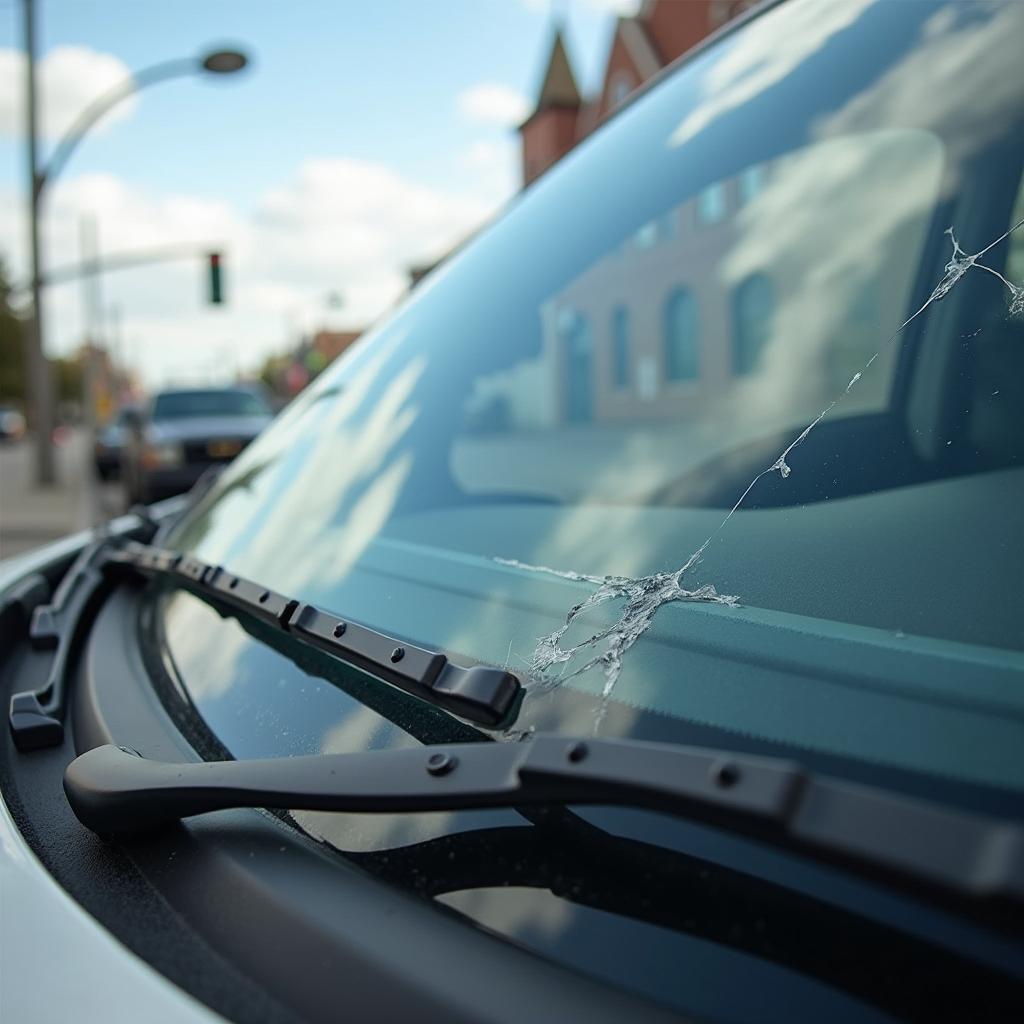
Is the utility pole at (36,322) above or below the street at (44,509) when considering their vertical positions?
above

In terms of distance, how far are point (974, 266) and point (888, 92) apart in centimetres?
25

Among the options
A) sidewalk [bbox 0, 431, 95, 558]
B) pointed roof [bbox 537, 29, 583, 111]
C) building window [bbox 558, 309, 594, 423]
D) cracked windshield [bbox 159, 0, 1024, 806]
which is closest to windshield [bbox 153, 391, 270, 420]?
sidewalk [bbox 0, 431, 95, 558]

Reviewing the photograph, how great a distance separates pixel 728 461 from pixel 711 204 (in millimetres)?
444

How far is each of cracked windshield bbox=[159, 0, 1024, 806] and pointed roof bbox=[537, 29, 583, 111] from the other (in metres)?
37.7

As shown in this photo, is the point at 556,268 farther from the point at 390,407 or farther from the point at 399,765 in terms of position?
the point at 399,765

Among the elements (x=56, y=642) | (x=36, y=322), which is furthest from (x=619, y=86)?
(x=56, y=642)

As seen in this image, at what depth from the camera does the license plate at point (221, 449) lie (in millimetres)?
13820

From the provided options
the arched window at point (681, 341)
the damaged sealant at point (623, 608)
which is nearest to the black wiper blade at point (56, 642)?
the damaged sealant at point (623, 608)

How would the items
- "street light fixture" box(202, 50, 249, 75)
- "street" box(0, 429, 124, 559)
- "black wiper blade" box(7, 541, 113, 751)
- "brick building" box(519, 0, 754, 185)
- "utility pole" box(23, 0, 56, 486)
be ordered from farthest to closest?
"brick building" box(519, 0, 754, 185), "utility pole" box(23, 0, 56, 486), "street light fixture" box(202, 50, 249, 75), "street" box(0, 429, 124, 559), "black wiper blade" box(7, 541, 113, 751)

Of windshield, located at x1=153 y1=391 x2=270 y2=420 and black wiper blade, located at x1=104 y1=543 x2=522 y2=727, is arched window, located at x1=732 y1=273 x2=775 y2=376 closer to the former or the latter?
black wiper blade, located at x1=104 y1=543 x2=522 y2=727

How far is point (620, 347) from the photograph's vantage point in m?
2.53

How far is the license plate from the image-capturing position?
13820mm

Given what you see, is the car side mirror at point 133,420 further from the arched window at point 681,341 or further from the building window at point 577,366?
the arched window at point 681,341

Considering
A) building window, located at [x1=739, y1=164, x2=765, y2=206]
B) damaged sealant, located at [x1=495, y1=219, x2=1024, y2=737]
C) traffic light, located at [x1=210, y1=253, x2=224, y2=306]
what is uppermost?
traffic light, located at [x1=210, y1=253, x2=224, y2=306]
